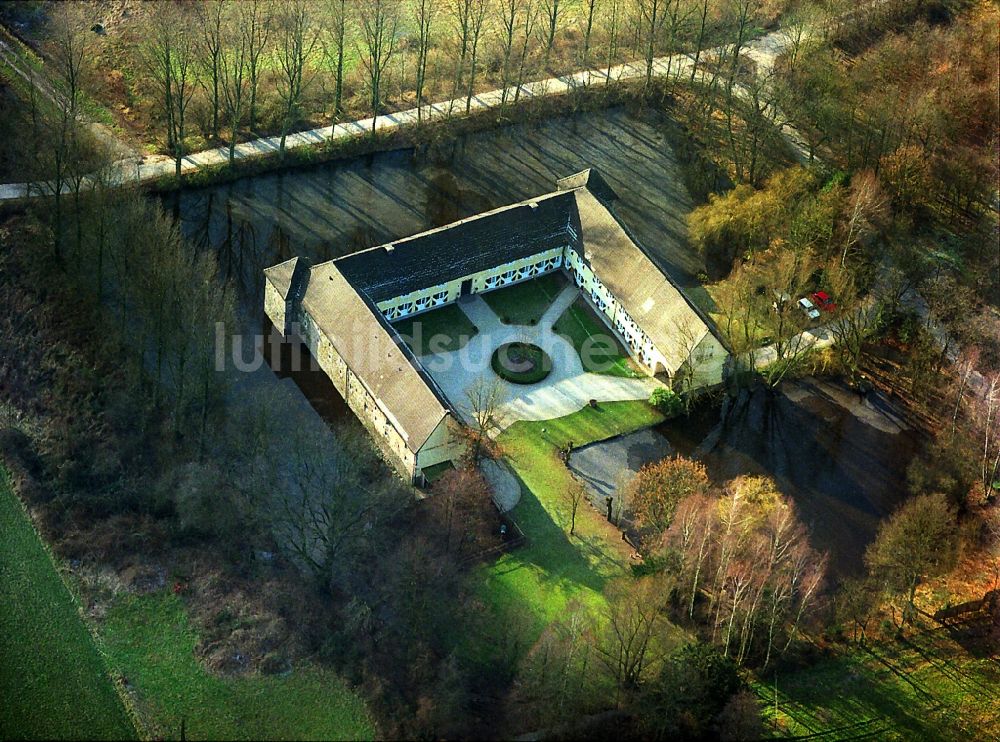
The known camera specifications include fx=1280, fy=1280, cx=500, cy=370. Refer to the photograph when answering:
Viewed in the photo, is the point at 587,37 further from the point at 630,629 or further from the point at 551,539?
the point at 630,629

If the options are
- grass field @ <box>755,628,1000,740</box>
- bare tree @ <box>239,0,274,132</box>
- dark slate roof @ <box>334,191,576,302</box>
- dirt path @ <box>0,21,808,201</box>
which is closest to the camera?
grass field @ <box>755,628,1000,740</box>

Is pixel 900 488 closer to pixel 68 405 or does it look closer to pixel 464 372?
pixel 464 372

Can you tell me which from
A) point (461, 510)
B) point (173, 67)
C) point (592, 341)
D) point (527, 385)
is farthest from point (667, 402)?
point (173, 67)

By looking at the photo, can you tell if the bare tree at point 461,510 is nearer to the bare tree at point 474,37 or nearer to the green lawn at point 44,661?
the green lawn at point 44,661

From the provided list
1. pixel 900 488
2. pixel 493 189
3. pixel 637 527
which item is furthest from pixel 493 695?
pixel 493 189

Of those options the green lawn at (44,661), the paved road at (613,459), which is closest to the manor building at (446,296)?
the paved road at (613,459)

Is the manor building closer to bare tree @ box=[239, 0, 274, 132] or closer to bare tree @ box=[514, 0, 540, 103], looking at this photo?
bare tree @ box=[514, 0, 540, 103]

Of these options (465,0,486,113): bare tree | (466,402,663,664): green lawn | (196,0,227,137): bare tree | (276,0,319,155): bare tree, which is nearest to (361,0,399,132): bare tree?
(276,0,319,155): bare tree
